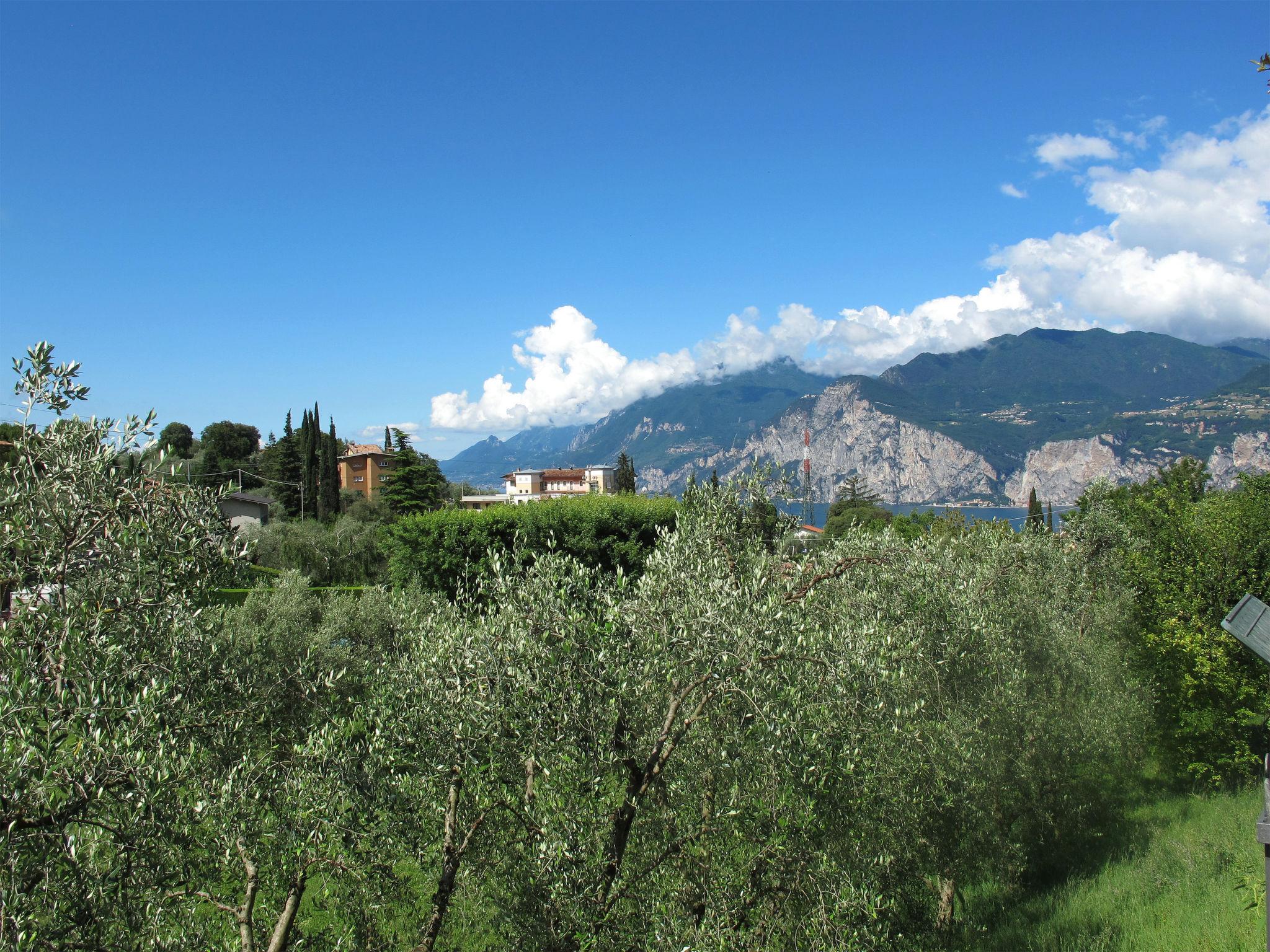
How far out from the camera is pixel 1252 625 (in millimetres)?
4305

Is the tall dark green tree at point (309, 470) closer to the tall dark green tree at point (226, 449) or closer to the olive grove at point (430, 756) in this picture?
the tall dark green tree at point (226, 449)

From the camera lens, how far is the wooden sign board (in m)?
4.10

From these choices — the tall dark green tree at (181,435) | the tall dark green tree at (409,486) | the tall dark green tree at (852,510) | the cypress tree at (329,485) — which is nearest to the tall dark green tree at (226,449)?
the tall dark green tree at (181,435)

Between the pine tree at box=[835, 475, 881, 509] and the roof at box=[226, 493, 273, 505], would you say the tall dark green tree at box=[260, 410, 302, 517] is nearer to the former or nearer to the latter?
the roof at box=[226, 493, 273, 505]

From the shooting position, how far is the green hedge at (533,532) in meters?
39.8

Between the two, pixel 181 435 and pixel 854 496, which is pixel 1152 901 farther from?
pixel 854 496

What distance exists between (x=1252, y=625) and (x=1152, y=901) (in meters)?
16.3

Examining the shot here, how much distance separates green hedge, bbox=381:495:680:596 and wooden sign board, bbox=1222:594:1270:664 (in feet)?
111

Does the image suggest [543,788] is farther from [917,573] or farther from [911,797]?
[917,573]

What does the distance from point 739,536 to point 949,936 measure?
8.60 metres

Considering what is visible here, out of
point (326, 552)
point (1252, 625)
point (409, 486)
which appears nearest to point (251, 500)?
point (409, 486)

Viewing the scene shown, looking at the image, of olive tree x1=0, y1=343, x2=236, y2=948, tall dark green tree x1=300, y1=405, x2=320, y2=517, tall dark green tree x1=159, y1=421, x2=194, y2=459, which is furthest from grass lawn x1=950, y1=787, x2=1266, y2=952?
tall dark green tree x1=159, y1=421, x2=194, y2=459

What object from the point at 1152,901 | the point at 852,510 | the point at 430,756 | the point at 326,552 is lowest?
the point at 1152,901

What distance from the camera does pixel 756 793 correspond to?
26.1 feet
